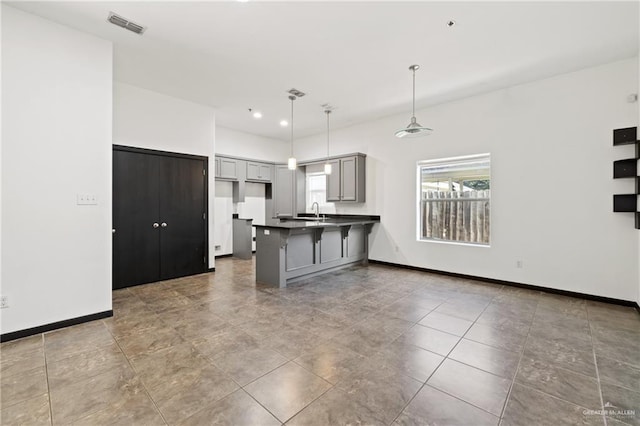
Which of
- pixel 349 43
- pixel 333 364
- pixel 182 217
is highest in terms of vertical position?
pixel 349 43

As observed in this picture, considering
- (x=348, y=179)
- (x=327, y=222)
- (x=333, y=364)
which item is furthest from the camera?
(x=348, y=179)

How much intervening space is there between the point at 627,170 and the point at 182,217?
6381 millimetres

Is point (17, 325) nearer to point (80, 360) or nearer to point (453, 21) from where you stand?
point (80, 360)

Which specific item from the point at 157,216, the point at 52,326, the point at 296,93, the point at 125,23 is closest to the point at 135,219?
the point at 157,216

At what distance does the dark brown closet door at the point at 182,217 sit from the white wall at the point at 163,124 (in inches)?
7.0

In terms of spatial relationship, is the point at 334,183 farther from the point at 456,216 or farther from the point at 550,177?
the point at 550,177

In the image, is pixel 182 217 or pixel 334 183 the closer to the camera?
pixel 182 217

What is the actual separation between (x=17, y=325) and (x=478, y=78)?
619cm

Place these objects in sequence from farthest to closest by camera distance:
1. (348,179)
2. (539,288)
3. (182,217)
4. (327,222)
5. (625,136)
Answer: (348,179)
(327,222)
(182,217)
(539,288)
(625,136)

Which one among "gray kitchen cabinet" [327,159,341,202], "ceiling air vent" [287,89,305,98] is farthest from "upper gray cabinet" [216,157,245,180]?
"ceiling air vent" [287,89,305,98]

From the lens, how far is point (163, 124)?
15.1 ft

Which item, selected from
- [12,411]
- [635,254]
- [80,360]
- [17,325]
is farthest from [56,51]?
[635,254]

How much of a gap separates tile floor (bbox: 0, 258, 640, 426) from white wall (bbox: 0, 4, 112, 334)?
432 millimetres

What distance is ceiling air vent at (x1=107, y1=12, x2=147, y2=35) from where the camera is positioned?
279cm
